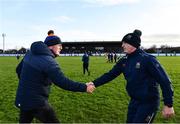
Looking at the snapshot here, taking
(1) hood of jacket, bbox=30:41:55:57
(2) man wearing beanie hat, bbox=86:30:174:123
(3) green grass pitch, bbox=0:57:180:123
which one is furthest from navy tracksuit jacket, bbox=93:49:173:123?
(3) green grass pitch, bbox=0:57:180:123

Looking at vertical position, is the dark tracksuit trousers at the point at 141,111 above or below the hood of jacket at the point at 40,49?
below

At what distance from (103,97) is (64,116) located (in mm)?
4208

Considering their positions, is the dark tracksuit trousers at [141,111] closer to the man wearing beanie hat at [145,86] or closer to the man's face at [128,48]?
the man wearing beanie hat at [145,86]

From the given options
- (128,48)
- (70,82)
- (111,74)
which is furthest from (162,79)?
(70,82)

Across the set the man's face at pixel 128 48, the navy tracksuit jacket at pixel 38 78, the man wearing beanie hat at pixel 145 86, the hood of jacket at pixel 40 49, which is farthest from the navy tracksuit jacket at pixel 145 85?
the hood of jacket at pixel 40 49

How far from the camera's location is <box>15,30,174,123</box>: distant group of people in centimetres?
646

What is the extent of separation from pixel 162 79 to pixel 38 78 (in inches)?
76.9

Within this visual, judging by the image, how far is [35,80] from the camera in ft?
21.2

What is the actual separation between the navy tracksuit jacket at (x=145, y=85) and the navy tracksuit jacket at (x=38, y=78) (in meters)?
1.14

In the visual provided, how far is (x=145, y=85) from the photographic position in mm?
6895

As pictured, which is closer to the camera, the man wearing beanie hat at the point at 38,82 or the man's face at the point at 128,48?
the man wearing beanie hat at the point at 38,82

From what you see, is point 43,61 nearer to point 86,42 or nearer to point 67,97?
point 67,97

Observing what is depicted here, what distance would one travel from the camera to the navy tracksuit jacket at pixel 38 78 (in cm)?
643

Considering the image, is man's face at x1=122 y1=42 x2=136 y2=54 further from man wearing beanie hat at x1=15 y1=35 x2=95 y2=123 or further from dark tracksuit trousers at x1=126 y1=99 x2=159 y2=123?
man wearing beanie hat at x1=15 y1=35 x2=95 y2=123
